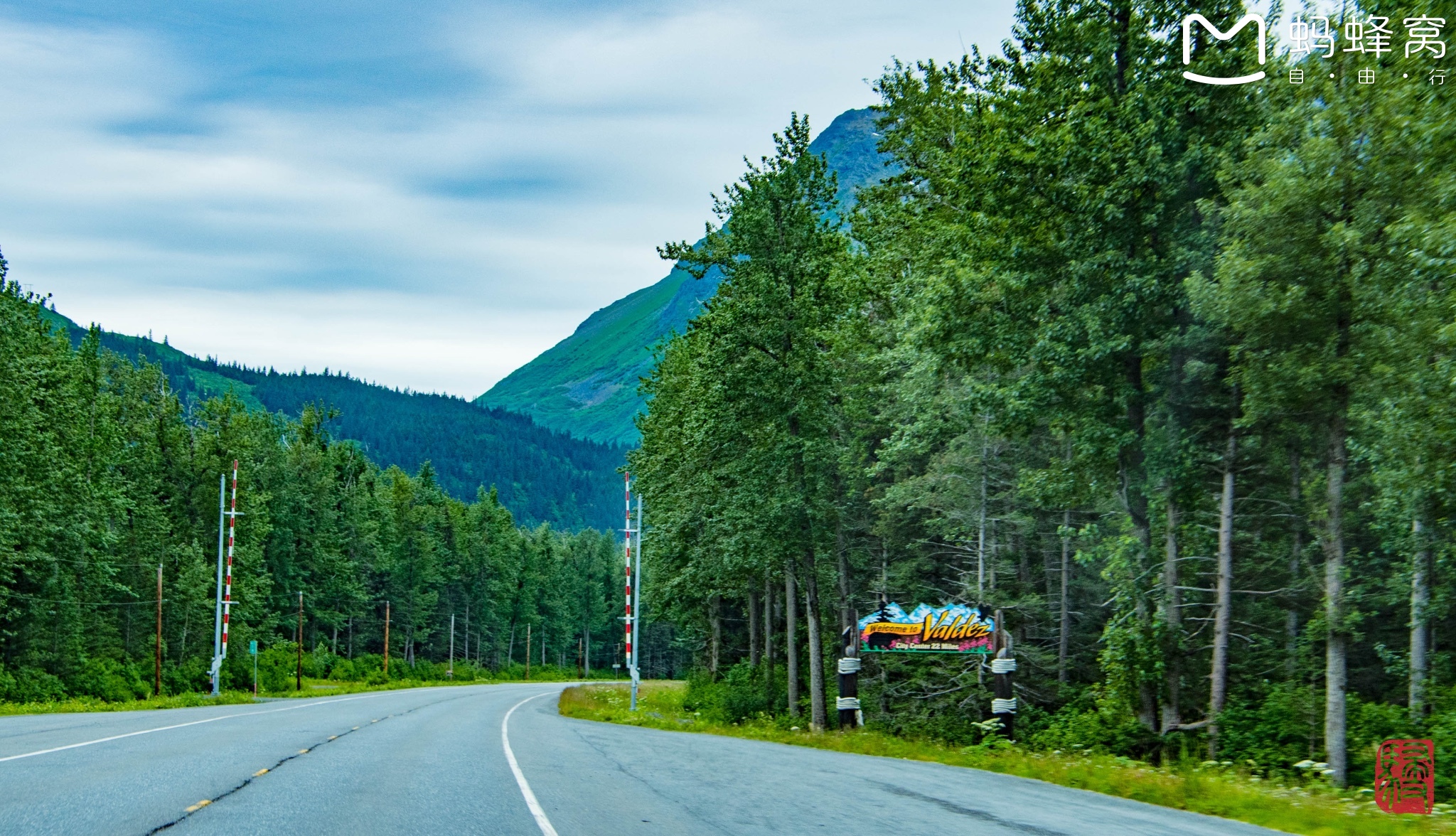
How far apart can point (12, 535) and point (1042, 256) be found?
38118 millimetres

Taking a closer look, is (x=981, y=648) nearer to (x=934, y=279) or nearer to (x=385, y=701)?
(x=934, y=279)

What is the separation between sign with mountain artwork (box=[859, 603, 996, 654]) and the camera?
2266 centimetres

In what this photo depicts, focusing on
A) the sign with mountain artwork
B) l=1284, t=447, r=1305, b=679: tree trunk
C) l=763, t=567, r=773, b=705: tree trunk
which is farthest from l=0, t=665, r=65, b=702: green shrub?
l=1284, t=447, r=1305, b=679: tree trunk

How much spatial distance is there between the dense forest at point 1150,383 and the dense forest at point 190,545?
2823 cm

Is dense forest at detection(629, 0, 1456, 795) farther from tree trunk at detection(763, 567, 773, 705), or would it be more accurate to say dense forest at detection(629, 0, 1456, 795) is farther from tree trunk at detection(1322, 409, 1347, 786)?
tree trunk at detection(763, 567, 773, 705)

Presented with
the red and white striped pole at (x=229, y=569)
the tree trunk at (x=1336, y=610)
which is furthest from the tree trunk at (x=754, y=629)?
the tree trunk at (x=1336, y=610)

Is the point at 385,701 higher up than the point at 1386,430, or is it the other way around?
the point at 1386,430

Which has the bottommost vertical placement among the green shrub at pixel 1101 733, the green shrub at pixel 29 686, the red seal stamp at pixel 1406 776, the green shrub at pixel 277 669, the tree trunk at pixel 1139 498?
the green shrub at pixel 277 669

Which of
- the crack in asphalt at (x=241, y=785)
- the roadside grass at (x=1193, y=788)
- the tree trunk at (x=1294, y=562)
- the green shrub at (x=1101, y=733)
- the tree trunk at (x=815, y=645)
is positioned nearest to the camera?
the crack in asphalt at (x=241, y=785)

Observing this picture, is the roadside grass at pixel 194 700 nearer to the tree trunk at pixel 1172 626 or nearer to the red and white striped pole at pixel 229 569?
the red and white striped pole at pixel 229 569

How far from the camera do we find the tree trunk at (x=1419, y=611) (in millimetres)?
20578

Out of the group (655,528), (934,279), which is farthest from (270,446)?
(934,279)

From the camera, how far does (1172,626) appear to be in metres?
22.8

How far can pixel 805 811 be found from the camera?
408 inches
